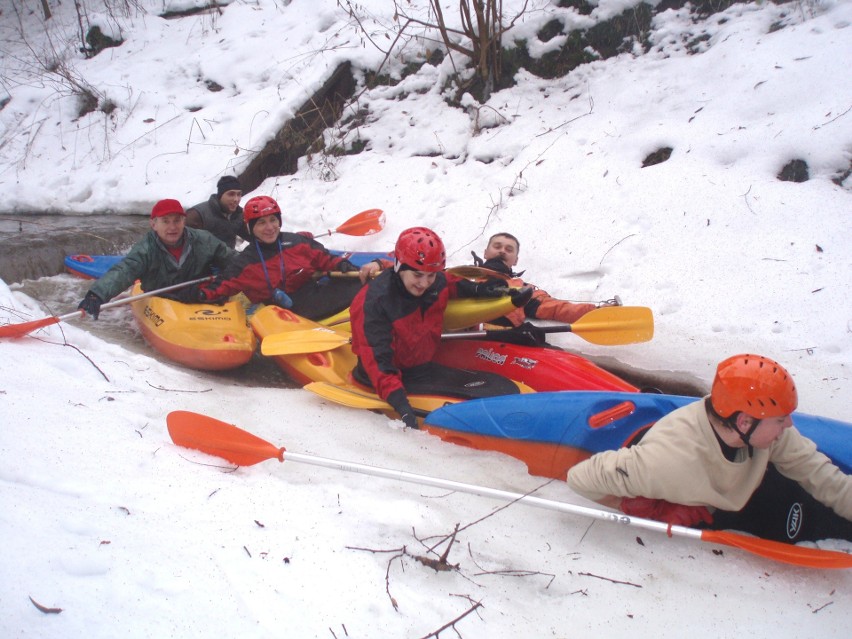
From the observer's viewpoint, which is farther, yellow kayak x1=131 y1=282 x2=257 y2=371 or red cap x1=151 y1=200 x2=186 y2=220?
red cap x1=151 y1=200 x2=186 y2=220

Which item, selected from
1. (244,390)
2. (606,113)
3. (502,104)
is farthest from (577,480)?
(502,104)

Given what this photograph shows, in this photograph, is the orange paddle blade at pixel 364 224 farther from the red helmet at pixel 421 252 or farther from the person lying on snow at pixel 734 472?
the person lying on snow at pixel 734 472

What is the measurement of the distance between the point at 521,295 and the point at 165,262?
3103 mm

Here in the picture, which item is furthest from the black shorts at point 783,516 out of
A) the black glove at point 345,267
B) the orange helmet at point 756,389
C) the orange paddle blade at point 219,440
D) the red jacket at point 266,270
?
the red jacket at point 266,270

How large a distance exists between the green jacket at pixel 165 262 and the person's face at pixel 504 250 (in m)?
2.37

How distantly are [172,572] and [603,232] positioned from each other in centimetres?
453

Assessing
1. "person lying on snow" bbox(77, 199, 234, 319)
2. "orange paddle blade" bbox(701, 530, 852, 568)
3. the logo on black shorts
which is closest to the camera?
"orange paddle blade" bbox(701, 530, 852, 568)

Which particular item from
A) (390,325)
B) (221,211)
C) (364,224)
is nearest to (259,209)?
(221,211)

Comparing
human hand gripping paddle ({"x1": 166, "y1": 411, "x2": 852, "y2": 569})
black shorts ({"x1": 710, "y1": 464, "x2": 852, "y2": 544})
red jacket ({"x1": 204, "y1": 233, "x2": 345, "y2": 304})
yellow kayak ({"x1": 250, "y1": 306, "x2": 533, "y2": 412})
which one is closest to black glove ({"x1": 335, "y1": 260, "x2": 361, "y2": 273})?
red jacket ({"x1": 204, "y1": 233, "x2": 345, "y2": 304})

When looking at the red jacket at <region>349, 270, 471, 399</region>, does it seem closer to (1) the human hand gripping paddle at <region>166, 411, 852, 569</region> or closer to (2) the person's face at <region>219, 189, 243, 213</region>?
(1) the human hand gripping paddle at <region>166, 411, 852, 569</region>

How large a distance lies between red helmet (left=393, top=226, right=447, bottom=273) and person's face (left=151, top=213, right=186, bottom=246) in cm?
237

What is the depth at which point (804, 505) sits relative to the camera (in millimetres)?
2396

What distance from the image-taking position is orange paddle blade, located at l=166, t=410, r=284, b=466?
2.67 m

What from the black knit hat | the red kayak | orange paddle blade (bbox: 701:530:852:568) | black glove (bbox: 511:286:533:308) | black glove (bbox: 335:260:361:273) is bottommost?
orange paddle blade (bbox: 701:530:852:568)
